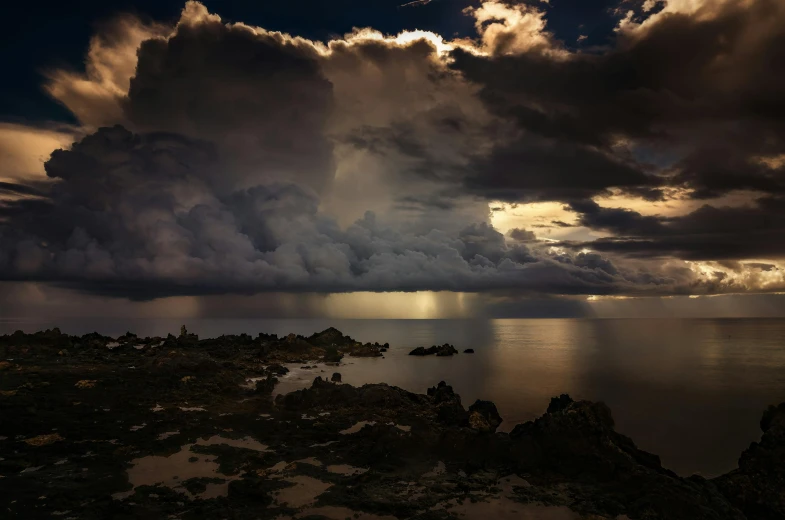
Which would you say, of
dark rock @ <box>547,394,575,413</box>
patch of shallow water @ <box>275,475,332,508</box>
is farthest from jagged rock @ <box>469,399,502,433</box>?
patch of shallow water @ <box>275,475,332,508</box>

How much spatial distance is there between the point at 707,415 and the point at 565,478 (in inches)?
1404

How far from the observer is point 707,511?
16562 millimetres

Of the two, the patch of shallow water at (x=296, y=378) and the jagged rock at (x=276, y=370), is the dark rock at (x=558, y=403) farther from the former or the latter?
the jagged rock at (x=276, y=370)

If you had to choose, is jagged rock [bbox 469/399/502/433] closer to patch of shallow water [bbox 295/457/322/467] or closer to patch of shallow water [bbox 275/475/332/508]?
patch of shallow water [bbox 295/457/322/467]

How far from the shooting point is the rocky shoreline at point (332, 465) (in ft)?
56.4

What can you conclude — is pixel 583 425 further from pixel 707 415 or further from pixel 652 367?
pixel 652 367

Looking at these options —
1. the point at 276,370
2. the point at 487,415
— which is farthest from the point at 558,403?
the point at 276,370

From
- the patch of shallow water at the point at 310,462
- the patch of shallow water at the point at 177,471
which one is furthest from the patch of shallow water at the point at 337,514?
the patch of shallow water at the point at 310,462

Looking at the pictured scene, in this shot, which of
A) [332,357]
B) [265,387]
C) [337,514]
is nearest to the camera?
[337,514]

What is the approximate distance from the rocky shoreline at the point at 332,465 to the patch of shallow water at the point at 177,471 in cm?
8

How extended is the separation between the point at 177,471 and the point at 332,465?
6983mm

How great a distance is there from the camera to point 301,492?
1873 centimetres

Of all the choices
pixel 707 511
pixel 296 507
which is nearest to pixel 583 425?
pixel 707 511

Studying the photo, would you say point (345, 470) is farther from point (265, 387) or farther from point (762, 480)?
point (265, 387)
